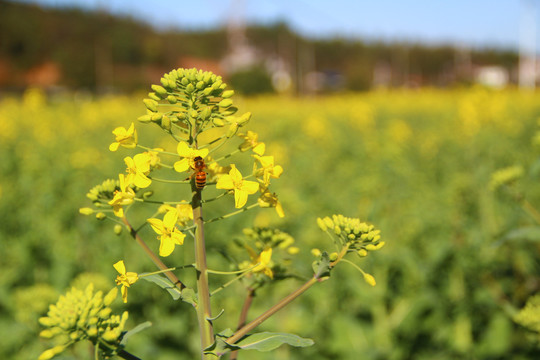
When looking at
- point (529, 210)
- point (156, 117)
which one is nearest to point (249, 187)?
point (156, 117)

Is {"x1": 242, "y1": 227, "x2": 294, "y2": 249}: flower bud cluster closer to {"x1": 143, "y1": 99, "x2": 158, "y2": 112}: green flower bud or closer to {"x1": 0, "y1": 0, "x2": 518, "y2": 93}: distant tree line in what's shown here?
{"x1": 143, "y1": 99, "x2": 158, "y2": 112}: green flower bud

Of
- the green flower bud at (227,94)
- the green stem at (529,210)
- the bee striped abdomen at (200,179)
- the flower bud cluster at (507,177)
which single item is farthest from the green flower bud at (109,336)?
the flower bud cluster at (507,177)

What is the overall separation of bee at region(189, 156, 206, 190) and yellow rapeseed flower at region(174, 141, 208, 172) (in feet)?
0.05

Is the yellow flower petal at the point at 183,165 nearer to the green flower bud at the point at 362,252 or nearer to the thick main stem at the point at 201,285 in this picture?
the thick main stem at the point at 201,285

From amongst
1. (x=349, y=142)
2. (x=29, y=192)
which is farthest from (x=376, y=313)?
(x=349, y=142)

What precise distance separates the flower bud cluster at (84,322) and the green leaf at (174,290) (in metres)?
0.08

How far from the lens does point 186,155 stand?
2.97ft

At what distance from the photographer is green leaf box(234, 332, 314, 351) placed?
0.86 metres

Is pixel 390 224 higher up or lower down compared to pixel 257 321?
lower down

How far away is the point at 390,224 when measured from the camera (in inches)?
135

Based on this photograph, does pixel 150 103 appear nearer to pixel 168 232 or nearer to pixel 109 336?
pixel 168 232

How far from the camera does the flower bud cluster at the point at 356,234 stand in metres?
1.00

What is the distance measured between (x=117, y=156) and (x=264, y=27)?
60.4 metres

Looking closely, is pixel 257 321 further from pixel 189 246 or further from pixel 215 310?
pixel 189 246
